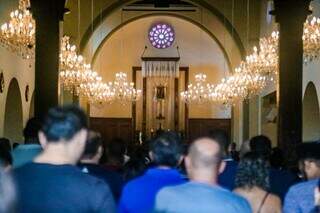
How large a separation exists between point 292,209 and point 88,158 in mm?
1643

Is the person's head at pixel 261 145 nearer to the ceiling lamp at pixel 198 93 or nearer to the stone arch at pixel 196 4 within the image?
the stone arch at pixel 196 4

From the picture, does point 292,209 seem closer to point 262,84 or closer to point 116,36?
point 262,84

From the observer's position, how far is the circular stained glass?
3431 centimetres

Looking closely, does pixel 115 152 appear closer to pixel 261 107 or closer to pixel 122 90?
pixel 261 107

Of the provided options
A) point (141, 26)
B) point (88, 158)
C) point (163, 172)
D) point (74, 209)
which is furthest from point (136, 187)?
point (141, 26)

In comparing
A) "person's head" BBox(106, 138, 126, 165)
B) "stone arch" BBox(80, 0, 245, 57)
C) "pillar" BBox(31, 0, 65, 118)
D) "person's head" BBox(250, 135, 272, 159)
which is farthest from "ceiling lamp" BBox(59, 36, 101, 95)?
"person's head" BBox(250, 135, 272, 159)

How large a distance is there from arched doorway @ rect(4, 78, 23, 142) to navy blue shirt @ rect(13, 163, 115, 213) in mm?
16806

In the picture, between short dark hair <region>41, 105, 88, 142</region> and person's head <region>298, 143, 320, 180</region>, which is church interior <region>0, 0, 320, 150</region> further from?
short dark hair <region>41, 105, 88, 142</region>

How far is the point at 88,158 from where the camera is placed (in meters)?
5.29

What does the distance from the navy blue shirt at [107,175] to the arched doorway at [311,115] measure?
15310 mm

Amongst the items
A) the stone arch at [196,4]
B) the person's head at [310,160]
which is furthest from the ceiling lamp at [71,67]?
the person's head at [310,160]

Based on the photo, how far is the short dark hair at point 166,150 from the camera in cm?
440

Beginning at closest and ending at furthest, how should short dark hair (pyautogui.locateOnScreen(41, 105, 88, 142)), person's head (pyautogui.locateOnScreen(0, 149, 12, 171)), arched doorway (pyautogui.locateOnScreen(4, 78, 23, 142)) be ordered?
short dark hair (pyautogui.locateOnScreen(41, 105, 88, 142)) < person's head (pyautogui.locateOnScreen(0, 149, 12, 171)) < arched doorway (pyautogui.locateOnScreen(4, 78, 23, 142))

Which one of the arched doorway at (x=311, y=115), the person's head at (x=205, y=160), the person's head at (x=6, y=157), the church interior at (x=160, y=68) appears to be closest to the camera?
the person's head at (x=205, y=160)
